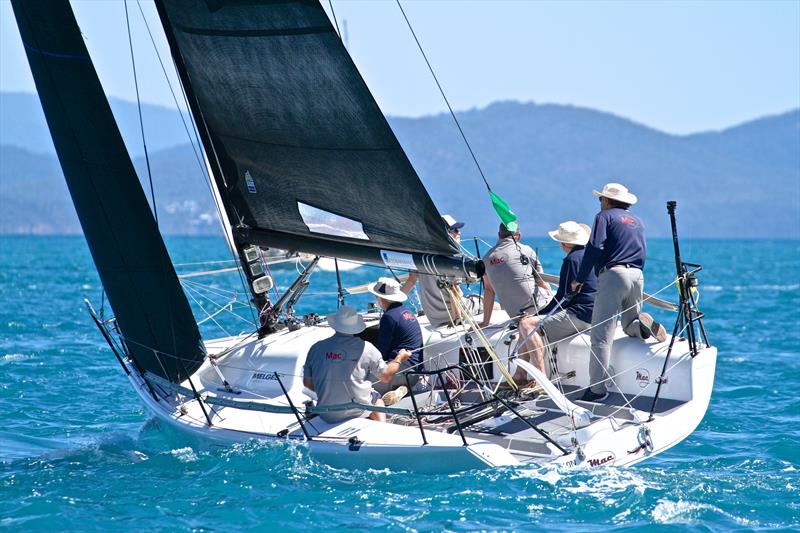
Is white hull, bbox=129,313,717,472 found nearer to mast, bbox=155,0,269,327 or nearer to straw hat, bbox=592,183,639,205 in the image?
mast, bbox=155,0,269,327

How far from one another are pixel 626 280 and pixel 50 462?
5093 mm

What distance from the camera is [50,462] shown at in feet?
29.9

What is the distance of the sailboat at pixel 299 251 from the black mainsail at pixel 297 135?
14mm

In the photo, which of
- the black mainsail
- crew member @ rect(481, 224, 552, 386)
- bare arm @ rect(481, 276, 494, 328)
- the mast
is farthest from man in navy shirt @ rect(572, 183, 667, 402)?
the mast

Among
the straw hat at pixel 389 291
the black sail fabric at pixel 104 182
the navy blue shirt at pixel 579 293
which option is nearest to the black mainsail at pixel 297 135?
the straw hat at pixel 389 291

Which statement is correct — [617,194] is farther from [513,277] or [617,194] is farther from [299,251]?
[299,251]

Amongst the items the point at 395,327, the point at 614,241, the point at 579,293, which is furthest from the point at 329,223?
the point at 614,241

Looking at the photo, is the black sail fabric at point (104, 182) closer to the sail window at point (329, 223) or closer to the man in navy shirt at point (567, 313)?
the sail window at point (329, 223)

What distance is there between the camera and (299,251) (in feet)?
30.0

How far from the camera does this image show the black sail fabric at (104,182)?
9414 mm

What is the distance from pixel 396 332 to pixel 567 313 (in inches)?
60.1

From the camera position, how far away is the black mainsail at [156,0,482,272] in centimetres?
830

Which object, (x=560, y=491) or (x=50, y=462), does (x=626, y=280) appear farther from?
(x=50, y=462)

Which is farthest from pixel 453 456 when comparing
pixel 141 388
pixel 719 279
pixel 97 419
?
pixel 719 279
